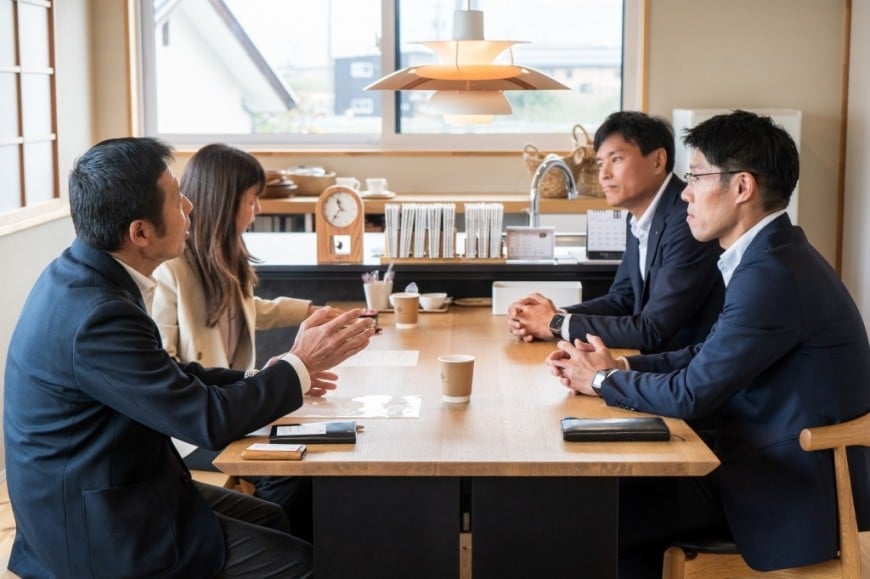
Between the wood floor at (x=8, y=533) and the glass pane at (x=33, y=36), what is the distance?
191 centimetres

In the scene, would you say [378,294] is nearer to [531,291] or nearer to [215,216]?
[531,291]

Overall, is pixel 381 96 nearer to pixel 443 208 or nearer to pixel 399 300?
pixel 443 208

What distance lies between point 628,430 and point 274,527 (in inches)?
34.9

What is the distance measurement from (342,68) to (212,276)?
12.8 feet

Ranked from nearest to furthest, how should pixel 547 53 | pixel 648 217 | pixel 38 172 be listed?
pixel 648 217
pixel 38 172
pixel 547 53

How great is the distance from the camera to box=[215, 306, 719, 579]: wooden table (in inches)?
76.8

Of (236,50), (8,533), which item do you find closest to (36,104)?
(236,50)

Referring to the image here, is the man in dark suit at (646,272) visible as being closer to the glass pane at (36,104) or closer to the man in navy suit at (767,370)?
the man in navy suit at (767,370)

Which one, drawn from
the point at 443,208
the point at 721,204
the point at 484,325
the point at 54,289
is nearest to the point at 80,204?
the point at 54,289

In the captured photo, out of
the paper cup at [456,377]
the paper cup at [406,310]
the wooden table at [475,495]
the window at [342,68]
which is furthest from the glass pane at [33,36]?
the wooden table at [475,495]

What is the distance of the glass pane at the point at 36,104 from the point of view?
485 centimetres

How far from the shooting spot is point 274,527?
2516 millimetres

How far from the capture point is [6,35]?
4574 mm

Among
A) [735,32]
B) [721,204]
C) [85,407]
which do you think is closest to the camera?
[85,407]
